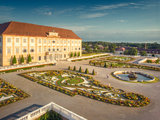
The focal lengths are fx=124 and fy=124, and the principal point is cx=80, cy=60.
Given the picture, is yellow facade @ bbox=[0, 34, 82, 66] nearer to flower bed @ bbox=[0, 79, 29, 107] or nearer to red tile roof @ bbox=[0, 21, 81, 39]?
red tile roof @ bbox=[0, 21, 81, 39]

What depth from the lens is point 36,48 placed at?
4866 centimetres

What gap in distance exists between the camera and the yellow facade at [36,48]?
1592 inches

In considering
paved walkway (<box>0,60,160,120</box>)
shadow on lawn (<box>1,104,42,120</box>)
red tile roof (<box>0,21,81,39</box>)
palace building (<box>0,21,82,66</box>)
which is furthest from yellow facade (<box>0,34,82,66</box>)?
shadow on lawn (<box>1,104,42,120</box>)

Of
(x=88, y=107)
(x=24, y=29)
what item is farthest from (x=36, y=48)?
(x=88, y=107)

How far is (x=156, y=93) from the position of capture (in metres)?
20.9

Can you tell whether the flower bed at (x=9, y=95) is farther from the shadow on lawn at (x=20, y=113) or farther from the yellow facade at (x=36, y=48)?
the yellow facade at (x=36, y=48)

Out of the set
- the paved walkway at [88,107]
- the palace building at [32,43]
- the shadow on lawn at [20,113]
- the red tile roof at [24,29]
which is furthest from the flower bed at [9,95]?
the red tile roof at [24,29]

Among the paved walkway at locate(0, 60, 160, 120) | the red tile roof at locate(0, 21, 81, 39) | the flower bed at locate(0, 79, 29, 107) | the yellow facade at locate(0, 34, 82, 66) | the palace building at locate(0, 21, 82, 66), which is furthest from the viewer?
the red tile roof at locate(0, 21, 81, 39)

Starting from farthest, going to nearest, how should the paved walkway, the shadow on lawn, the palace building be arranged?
the palace building → the paved walkway → the shadow on lawn

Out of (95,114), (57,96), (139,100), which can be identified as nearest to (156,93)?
(139,100)

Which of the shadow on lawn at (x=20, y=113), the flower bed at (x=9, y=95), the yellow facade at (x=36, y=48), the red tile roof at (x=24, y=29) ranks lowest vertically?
the shadow on lawn at (x=20, y=113)

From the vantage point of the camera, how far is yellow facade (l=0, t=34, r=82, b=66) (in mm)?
40438

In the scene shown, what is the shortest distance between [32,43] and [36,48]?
248 cm

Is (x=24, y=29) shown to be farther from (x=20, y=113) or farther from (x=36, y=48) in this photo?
(x=20, y=113)
